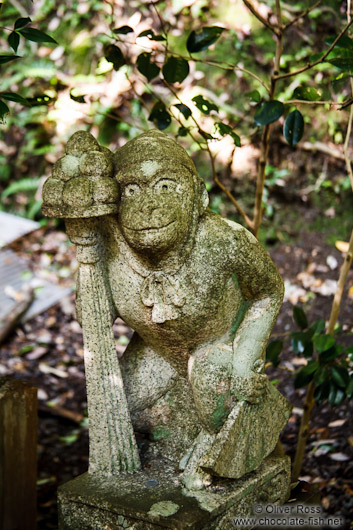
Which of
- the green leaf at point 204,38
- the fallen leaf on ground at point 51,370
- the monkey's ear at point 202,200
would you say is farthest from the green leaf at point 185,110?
the fallen leaf on ground at point 51,370

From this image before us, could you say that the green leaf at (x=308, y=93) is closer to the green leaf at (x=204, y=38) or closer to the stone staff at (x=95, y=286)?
the green leaf at (x=204, y=38)

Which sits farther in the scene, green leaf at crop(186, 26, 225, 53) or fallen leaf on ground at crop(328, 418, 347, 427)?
fallen leaf on ground at crop(328, 418, 347, 427)

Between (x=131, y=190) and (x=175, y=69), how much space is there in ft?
2.96

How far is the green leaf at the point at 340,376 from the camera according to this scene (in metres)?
3.12

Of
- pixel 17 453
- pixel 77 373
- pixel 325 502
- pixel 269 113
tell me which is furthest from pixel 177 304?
pixel 77 373

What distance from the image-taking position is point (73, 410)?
479 centimetres

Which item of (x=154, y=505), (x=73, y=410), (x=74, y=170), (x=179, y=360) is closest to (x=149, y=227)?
(x=74, y=170)

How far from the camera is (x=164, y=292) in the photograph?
2.38 metres

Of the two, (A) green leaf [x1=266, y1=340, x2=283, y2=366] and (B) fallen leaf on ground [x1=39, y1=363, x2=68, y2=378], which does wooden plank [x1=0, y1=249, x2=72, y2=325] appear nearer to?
(B) fallen leaf on ground [x1=39, y1=363, x2=68, y2=378]

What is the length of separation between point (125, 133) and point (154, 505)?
4934 mm

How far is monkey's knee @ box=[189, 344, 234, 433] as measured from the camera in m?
2.42

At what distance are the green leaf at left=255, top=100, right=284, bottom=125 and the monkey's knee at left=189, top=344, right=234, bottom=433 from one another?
102 cm

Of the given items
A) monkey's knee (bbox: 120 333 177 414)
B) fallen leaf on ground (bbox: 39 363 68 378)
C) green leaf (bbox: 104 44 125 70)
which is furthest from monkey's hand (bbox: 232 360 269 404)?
fallen leaf on ground (bbox: 39 363 68 378)

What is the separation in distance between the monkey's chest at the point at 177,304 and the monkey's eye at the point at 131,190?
0.29 meters
